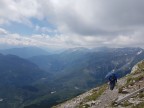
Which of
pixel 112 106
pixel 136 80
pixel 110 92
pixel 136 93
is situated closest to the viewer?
pixel 112 106

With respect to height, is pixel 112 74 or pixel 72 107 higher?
pixel 112 74

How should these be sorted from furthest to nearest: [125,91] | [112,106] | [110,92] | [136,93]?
[110,92], [125,91], [136,93], [112,106]

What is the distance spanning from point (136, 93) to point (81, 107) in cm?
693

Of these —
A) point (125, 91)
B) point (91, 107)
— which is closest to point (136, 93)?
point (125, 91)

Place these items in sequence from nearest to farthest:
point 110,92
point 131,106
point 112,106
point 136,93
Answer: point 131,106 < point 112,106 < point 136,93 < point 110,92

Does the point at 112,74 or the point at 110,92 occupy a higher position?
the point at 112,74

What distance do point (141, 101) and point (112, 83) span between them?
7.28m

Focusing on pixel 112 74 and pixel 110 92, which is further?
pixel 110 92

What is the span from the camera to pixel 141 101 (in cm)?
2636

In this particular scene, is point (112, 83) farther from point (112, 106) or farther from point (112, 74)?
point (112, 106)

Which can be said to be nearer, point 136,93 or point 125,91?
point 136,93

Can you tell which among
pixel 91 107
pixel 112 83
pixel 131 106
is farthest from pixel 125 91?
pixel 131 106

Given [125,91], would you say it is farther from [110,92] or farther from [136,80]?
[136,80]

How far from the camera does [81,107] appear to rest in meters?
31.9
